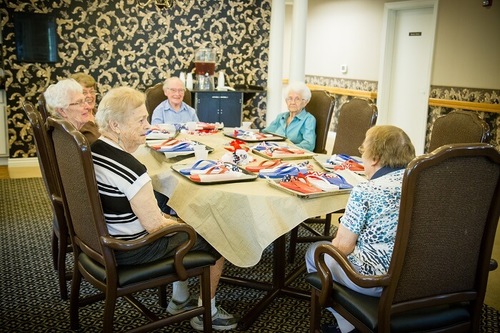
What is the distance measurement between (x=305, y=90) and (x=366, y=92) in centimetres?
454

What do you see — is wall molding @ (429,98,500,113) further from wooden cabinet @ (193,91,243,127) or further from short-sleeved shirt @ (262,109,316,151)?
short-sleeved shirt @ (262,109,316,151)

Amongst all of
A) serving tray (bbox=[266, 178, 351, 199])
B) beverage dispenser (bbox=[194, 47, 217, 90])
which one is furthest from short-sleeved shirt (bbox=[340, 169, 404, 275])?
beverage dispenser (bbox=[194, 47, 217, 90])

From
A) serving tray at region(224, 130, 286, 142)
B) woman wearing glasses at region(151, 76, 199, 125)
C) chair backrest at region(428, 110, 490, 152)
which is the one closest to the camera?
chair backrest at region(428, 110, 490, 152)

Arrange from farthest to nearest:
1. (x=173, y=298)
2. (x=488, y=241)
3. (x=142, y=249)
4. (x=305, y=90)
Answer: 1. (x=305, y=90)
2. (x=173, y=298)
3. (x=142, y=249)
4. (x=488, y=241)

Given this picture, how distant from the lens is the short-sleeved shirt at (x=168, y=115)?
4.64m

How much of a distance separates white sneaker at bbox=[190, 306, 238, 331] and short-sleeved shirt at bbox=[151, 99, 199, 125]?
2.25 m

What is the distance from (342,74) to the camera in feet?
30.2

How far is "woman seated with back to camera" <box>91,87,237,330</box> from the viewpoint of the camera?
2.16 m

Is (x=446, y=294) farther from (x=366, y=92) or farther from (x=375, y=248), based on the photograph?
(x=366, y=92)

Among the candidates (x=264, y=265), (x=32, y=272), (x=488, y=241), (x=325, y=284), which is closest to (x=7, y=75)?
(x=32, y=272)

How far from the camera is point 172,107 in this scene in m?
4.68

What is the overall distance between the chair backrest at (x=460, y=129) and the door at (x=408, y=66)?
432 cm

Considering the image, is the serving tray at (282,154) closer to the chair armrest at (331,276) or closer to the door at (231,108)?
the chair armrest at (331,276)

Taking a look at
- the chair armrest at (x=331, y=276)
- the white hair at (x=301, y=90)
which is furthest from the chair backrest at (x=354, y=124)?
the chair armrest at (x=331, y=276)
